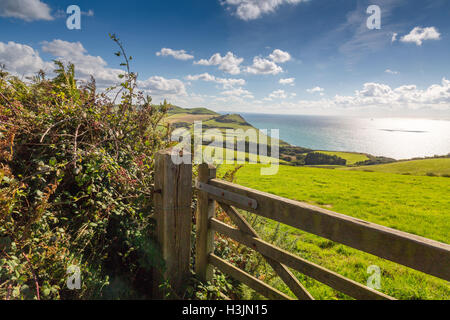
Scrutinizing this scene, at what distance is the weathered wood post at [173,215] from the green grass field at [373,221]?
1313 millimetres

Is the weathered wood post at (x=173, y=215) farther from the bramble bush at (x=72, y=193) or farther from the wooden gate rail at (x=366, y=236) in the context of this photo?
the wooden gate rail at (x=366, y=236)

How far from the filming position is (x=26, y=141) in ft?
7.31

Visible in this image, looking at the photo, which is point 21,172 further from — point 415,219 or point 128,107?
point 415,219

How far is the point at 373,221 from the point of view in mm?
7703

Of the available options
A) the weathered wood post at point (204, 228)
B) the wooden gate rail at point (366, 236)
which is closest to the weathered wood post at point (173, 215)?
the weathered wood post at point (204, 228)

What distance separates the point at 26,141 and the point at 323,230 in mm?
A: 2843

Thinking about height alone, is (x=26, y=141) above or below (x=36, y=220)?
above

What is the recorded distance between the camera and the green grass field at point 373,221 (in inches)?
144

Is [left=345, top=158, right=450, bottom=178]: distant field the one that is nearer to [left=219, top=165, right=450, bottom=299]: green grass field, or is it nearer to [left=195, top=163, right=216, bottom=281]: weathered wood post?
[left=219, top=165, right=450, bottom=299]: green grass field

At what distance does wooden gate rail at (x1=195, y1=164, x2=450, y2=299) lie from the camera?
4.10 feet

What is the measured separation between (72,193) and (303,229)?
7.79ft

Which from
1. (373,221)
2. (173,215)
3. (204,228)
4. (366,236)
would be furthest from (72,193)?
(373,221)
